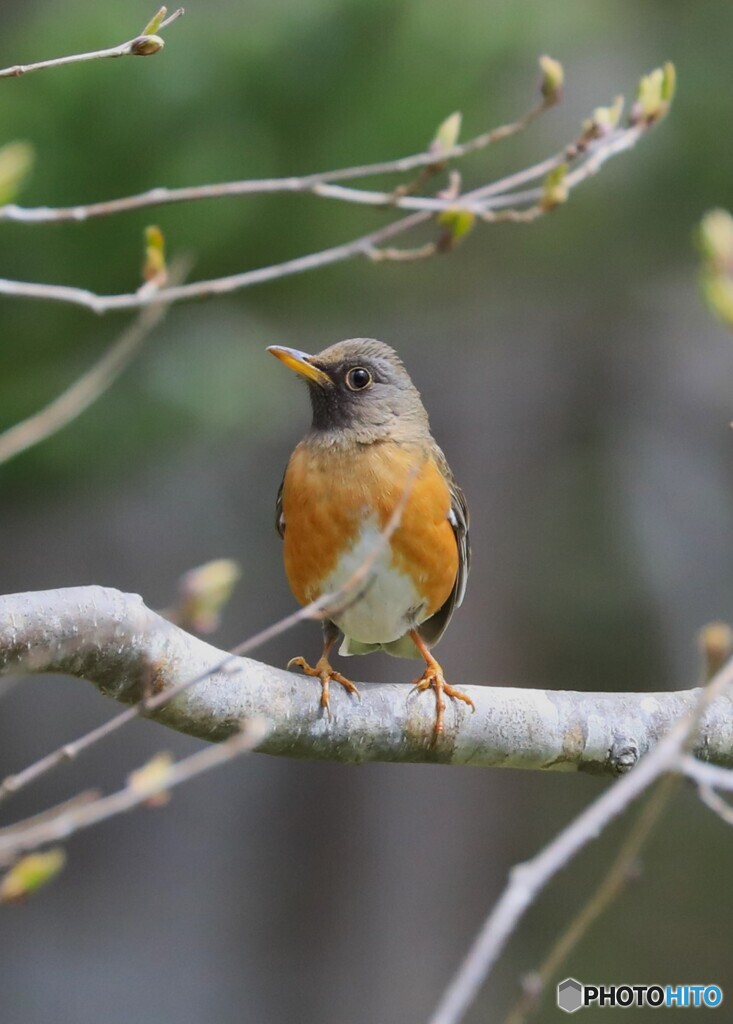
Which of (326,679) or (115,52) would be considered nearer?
(115,52)

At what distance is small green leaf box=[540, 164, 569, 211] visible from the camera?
2098 mm

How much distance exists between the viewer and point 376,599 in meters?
4.38

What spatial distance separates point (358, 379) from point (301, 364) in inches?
12.4

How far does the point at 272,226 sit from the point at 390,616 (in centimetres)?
219

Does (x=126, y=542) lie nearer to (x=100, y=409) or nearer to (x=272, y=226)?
(x=100, y=409)

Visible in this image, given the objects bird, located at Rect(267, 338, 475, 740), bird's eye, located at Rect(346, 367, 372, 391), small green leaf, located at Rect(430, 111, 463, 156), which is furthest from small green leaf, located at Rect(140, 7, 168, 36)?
bird's eye, located at Rect(346, 367, 372, 391)

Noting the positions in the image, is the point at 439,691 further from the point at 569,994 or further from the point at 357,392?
the point at 569,994

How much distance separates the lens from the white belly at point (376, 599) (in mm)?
4160

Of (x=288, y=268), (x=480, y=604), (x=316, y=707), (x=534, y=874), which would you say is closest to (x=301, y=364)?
(x=316, y=707)

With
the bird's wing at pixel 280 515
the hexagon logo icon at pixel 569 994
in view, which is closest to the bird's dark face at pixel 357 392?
the bird's wing at pixel 280 515

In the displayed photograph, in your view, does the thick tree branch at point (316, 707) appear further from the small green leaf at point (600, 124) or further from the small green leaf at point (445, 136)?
the small green leaf at point (600, 124)

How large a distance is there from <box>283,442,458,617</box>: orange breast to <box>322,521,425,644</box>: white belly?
1.1 inches

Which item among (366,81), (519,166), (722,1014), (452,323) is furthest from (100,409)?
(722,1014)

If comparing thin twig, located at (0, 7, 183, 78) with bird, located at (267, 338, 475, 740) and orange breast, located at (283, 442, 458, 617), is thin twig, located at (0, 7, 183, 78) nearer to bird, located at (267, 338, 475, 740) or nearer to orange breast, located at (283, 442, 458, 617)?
bird, located at (267, 338, 475, 740)
